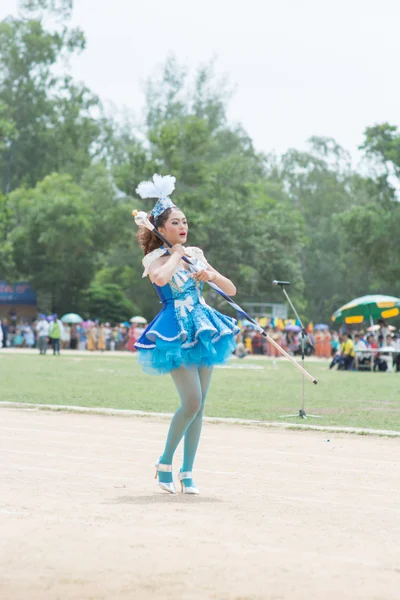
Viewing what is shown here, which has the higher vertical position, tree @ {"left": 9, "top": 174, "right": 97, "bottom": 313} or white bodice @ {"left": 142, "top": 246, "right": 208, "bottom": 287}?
tree @ {"left": 9, "top": 174, "right": 97, "bottom": 313}

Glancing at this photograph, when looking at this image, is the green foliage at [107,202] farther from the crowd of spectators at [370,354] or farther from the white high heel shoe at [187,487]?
the white high heel shoe at [187,487]

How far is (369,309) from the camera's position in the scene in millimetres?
44438

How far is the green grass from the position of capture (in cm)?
1678

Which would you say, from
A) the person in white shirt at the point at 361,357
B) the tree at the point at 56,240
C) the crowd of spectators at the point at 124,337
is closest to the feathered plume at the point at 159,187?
the person in white shirt at the point at 361,357

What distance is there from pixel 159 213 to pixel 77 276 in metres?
65.8

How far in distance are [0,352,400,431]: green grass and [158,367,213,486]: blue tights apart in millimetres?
6524

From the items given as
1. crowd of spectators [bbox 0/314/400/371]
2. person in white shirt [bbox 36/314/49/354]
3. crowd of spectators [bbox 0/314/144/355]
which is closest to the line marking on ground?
crowd of spectators [bbox 0/314/400/371]

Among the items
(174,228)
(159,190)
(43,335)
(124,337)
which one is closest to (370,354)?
(43,335)

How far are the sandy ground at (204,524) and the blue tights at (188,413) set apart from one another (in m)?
0.27

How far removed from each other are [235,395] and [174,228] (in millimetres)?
13333

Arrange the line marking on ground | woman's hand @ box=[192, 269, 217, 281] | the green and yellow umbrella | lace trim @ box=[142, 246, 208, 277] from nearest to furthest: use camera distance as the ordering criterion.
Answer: woman's hand @ box=[192, 269, 217, 281]
lace trim @ box=[142, 246, 208, 277]
the line marking on ground
the green and yellow umbrella

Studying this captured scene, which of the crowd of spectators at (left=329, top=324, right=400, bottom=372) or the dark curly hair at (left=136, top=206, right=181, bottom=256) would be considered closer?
the dark curly hair at (left=136, top=206, right=181, bottom=256)

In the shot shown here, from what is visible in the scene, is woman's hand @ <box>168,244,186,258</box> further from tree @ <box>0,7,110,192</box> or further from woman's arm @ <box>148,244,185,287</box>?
tree @ <box>0,7,110,192</box>

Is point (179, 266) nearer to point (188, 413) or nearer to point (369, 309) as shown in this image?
point (188, 413)
